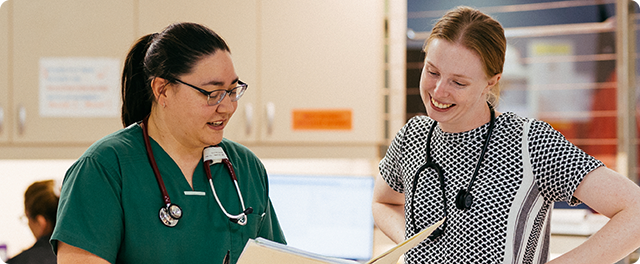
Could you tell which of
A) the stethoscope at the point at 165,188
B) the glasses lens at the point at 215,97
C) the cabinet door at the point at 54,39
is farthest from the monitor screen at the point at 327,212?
the glasses lens at the point at 215,97

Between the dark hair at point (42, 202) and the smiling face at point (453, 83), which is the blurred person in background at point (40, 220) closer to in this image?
the dark hair at point (42, 202)

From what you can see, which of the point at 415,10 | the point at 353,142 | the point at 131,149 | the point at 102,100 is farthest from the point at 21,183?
the point at 415,10

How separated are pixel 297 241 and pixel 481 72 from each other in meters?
1.44

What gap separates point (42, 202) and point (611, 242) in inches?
72.2

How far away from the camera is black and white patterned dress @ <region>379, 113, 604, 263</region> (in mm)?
985

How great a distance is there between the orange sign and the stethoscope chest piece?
1.14 metres

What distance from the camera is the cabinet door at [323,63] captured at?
2084mm

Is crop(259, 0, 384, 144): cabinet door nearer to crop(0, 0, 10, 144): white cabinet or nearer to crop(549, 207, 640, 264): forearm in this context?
crop(0, 0, 10, 144): white cabinet

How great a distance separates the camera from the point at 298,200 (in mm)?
2242

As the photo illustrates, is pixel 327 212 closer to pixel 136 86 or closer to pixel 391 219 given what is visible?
pixel 391 219

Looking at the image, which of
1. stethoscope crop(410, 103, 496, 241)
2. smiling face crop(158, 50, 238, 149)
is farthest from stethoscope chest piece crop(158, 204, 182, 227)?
stethoscope crop(410, 103, 496, 241)

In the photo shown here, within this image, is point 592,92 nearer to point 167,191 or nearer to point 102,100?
point 167,191

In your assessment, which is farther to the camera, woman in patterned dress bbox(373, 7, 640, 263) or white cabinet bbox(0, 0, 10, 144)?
white cabinet bbox(0, 0, 10, 144)

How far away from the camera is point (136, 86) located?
1.11 meters
